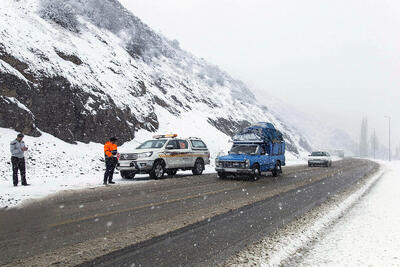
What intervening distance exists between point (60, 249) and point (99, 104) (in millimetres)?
20562

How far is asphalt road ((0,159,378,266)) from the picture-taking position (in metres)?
4.19

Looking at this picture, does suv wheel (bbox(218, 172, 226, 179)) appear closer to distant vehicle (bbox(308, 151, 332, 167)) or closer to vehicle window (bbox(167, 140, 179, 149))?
vehicle window (bbox(167, 140, 179, 149))

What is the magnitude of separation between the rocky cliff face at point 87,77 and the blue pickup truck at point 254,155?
36.7ft

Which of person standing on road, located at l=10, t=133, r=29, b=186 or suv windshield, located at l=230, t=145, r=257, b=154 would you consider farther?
suv windshield, located at l=230, t=145, r=257, b=154

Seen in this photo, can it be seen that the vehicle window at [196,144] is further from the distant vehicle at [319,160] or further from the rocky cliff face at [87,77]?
the distant vehicle at [319,160]

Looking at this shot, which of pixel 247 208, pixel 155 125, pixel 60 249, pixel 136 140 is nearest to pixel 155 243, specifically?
pixel 60 249

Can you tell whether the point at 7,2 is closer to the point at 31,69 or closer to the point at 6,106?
the point at 31,69

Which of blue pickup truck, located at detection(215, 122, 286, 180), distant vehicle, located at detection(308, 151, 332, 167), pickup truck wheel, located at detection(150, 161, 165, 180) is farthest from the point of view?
distant vehicle, located at detection(308, 151, 332, 167)

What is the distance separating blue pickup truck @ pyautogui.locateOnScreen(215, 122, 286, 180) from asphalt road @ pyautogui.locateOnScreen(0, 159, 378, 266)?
4.55m

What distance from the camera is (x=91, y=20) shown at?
1491 inches

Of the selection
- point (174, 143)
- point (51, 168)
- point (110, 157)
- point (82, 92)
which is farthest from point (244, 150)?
point (82, 92)

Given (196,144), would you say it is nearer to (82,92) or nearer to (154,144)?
(154,144)

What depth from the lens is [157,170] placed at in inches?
565

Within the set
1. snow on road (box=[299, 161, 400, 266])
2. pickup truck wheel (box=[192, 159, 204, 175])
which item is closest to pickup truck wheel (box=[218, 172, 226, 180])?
pickup truck wheel (box=[192, 159, 204, 175])
